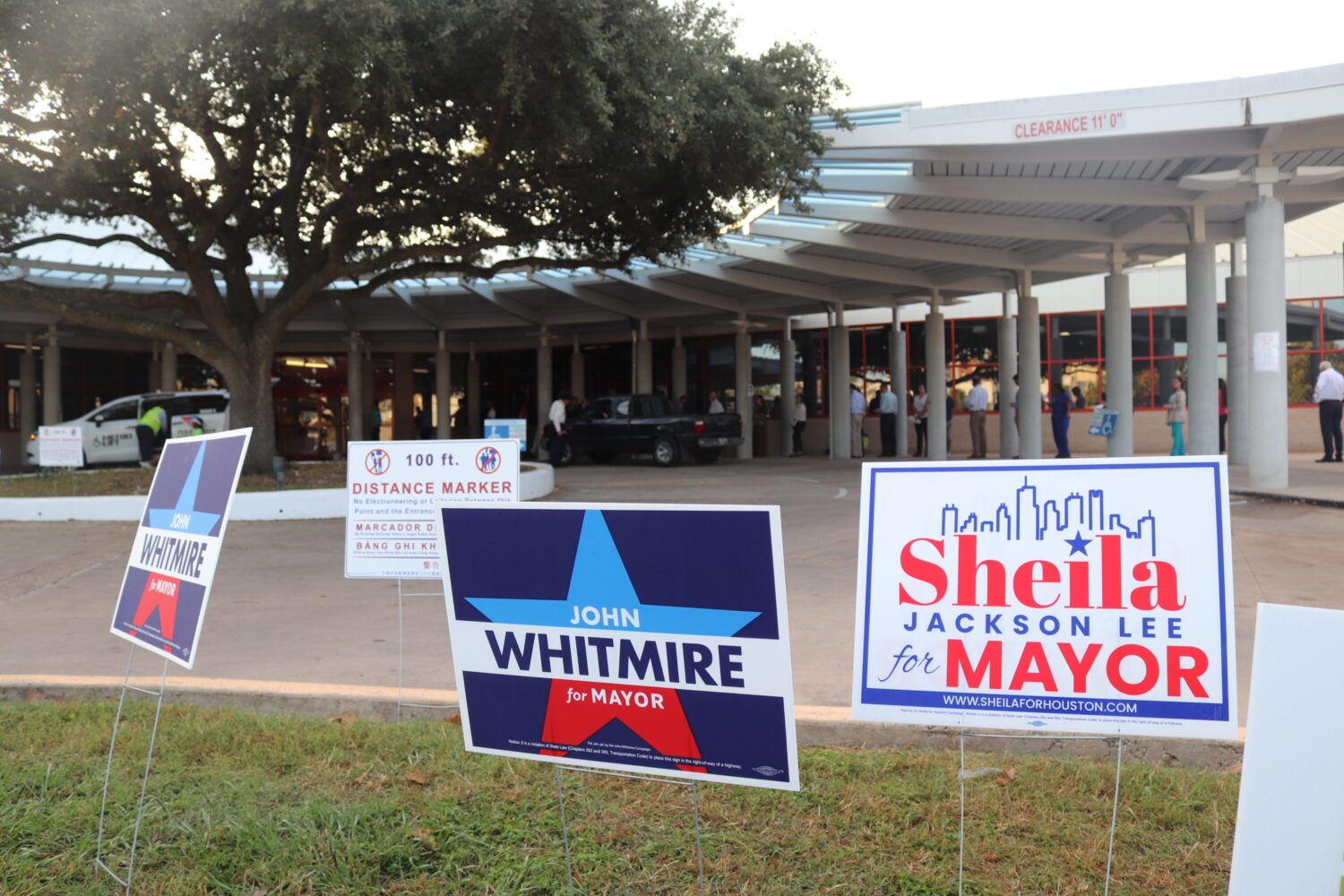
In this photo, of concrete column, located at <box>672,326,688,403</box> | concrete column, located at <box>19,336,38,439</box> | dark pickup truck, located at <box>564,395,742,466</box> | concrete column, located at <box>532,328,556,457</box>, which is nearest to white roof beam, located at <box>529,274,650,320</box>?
concrete column, located at <box>672,326,688,403</box>

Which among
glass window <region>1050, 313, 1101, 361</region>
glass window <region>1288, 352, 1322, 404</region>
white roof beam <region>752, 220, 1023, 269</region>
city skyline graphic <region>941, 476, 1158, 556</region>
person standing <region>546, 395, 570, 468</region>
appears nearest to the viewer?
city skyline graphic <region>941, 476, 1158, 556</region>

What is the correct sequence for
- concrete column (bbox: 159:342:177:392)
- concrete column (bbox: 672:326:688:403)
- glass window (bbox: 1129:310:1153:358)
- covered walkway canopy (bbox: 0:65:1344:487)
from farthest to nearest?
concrete column (bbox: 159:342:177:392)
concrete column (bbox: 672:326:688:403)
glass window (bbox: 1129:310:1153:358)
covered walkway canopy (bbox: 0:65:1344:487)

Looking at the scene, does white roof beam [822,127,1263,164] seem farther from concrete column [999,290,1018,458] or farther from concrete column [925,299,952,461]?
concrete column [925,299,952,461]

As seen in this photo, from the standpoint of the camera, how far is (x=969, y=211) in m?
19.0

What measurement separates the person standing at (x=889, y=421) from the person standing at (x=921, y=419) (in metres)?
Answer: 0.59

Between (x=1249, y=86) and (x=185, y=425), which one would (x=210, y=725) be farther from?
(x=185, y=425)

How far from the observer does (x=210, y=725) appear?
4879mm

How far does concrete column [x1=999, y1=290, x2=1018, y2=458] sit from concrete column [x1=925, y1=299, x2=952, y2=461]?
1.39m

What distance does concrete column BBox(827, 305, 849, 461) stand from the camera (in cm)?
2784

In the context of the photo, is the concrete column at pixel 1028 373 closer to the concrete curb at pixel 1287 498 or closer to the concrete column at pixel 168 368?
the concrete curb at pixel 1287 498

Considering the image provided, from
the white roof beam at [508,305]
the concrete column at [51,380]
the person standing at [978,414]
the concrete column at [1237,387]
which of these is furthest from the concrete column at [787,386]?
the concrete column at [51,380]

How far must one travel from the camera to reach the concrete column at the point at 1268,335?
1427 cm

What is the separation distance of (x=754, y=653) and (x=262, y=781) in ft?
8.45

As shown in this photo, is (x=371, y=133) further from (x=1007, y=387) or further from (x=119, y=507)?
(x=1007, y=387)
